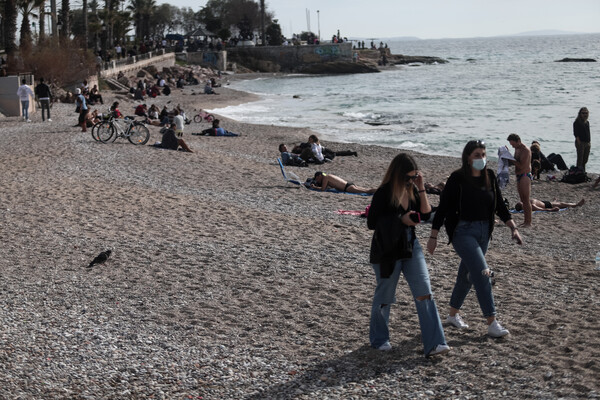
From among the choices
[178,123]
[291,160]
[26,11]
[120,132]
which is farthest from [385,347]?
[26,11]

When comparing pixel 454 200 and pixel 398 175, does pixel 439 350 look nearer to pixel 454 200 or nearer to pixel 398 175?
pixel 454 200

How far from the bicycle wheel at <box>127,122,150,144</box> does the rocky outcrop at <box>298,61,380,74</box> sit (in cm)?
6805

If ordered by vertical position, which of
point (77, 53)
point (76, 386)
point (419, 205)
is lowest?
point (76, 386)

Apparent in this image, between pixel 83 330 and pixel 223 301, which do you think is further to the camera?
pixel 223 301

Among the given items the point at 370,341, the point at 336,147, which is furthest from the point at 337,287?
the point at 336,147

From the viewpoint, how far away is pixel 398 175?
201 inches

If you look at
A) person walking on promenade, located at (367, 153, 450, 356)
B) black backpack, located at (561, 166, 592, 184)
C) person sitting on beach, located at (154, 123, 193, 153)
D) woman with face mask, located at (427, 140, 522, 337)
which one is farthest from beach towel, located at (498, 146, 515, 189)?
person sitting on beach, located at (154, 123, 193, 153)

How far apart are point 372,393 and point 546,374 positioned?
1200mm

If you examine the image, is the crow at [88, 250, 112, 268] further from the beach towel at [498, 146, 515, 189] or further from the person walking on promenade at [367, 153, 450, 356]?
the beach towel at [498, 146, 515, 189]

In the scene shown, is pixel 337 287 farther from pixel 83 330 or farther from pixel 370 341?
pixel 83 330

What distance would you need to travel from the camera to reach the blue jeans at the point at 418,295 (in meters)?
5.21

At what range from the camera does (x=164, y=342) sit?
5.95m

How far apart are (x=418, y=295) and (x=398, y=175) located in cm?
87

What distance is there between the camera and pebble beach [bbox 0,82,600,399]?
16.8ft
